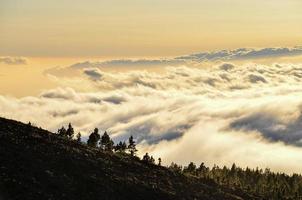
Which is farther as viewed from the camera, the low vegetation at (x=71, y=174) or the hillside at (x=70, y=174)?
the low vegetation at (x=71, y=174)

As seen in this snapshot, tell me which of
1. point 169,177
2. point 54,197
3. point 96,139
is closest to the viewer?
point 54,197

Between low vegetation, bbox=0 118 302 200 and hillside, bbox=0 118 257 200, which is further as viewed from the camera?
low vegetation, bbox=0 118 302 200

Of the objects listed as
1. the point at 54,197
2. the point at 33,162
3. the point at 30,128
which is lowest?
the point at 54,197

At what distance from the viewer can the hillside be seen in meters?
74.4

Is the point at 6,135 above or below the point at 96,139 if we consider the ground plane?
below

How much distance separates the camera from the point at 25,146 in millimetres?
90812

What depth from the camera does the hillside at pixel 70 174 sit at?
244ft

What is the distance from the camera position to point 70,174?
85.6 m

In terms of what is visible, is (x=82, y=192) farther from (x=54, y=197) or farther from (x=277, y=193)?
(x=277, y=193)

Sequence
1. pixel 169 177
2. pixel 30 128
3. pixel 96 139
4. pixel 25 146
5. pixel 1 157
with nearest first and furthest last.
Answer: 1. pixel 1 157
2. pixel 25 146
3. pixel 30 128
4. pixel 169 177
5. pixel 96 139

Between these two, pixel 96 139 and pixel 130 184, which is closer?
pixel 130 184

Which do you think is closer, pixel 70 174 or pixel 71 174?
pixel 70 174

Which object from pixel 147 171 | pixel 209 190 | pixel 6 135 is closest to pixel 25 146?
pixel 6 135

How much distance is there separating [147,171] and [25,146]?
34298mm
